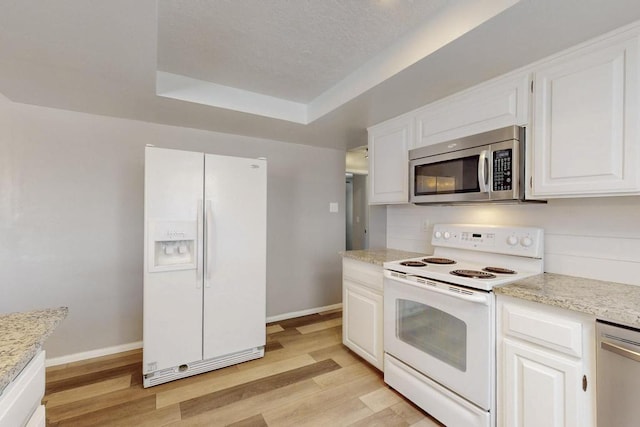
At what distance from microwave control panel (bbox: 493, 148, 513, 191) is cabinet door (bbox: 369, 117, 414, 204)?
28.0 inches

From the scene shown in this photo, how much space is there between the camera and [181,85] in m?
2.20

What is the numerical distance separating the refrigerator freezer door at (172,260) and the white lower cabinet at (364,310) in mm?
1209

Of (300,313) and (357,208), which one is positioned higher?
(357,208)

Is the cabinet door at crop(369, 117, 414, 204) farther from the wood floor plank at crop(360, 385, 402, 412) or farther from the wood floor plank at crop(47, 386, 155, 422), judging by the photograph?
the wood floor plank at crop(47, 386, 155, 422)

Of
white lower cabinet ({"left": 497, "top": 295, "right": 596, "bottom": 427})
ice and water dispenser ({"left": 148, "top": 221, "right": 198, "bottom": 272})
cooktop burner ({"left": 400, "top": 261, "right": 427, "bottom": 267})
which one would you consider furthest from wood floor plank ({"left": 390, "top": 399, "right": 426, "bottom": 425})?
ice and water dispenser ({"left": 148, "top": 221, "right": 198, "bottom": 272})

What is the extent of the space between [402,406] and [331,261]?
199 centimetres

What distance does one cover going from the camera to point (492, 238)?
1.94 metres

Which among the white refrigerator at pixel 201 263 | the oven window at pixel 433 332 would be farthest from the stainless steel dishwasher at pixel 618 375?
the white refrigerator at pixel 201 263

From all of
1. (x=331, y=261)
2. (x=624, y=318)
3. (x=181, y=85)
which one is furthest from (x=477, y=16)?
(x=331, y=261)

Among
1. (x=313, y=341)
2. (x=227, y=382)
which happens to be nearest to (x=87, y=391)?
(x=227, y=382)

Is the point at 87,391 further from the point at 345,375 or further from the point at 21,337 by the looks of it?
the point at 345,375

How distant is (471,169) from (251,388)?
2.11 m

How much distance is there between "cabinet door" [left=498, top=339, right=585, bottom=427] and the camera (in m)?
1.21

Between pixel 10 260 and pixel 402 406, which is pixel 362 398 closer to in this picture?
pixel 402 406
